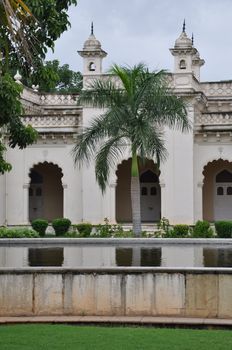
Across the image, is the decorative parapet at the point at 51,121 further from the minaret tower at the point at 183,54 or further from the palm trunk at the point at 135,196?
the palm trunk at the point at 135,196

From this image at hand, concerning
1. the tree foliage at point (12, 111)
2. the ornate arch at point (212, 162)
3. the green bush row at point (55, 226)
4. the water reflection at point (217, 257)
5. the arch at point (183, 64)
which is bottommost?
the water reflection at point (217, 257)

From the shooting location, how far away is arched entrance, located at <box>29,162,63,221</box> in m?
28.7

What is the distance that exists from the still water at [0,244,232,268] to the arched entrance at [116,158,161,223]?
→ 1305 cm

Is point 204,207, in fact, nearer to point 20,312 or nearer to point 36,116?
point 36,116

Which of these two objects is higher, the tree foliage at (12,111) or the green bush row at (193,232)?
the tree foliage at (12,111)

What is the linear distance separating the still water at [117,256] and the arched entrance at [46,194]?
14.1 meters

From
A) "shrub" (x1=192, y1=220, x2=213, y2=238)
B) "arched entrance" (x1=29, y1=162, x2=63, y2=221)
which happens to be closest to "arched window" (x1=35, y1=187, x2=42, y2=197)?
"arched entrance" (x1=29, y1=162, x2=63, y2=221)

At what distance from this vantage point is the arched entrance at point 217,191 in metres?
27.0

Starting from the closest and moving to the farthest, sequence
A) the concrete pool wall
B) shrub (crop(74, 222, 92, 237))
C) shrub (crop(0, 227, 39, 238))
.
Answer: the concrete pool wall → shrub (crop(0, 227, 39, 238)) → shrub (crop(74, 222, 92, 237))

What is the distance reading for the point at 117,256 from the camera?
12.3 meters

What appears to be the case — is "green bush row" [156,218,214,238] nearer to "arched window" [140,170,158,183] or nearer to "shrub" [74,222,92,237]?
"shrub" [74,222,92,237]

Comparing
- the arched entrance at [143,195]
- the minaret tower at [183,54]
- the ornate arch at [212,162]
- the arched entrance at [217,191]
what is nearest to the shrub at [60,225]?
the ornate arch at [212,162]

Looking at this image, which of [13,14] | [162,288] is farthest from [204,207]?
[13,14]

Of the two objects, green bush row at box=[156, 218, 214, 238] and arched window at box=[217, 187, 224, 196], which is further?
arched window at box=[217, 187, 224, 196]
